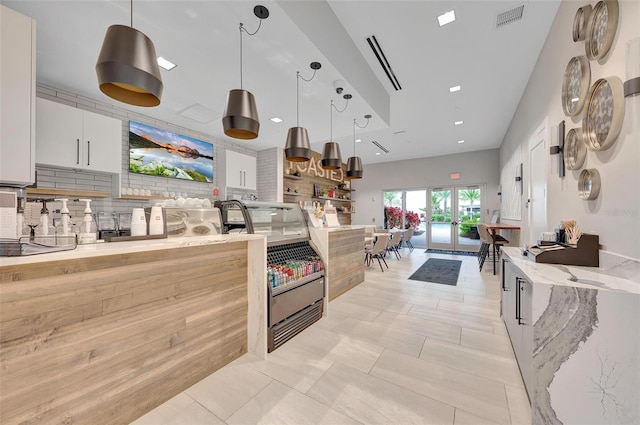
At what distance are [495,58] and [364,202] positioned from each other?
24.4 feet

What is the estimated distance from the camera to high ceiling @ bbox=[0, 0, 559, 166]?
2.31 meters

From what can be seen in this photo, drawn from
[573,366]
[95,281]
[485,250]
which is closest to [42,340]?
[95,281]

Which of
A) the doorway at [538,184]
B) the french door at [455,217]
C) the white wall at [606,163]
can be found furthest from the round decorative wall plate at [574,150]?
the french door at [455,217]

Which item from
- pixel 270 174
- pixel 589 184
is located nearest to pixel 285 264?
pixel 589 184

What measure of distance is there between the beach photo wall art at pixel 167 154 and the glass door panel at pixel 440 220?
312 inches

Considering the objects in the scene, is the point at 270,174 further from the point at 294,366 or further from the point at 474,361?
the point at 474,361

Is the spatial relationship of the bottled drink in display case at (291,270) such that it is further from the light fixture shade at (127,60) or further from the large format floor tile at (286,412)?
the light fixture shade at (127,60)

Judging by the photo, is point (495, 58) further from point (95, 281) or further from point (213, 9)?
point (95, 281)

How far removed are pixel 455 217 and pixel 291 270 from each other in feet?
27.8

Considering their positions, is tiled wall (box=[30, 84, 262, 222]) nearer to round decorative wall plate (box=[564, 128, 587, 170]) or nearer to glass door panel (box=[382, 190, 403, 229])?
round decorative wall plate (box=[564, 128, 587, 170])

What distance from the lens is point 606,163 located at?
178cm

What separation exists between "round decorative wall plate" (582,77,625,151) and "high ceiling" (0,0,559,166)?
5.64 feet

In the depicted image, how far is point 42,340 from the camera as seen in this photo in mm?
1170

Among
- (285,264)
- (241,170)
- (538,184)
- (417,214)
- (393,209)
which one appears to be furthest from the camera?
(393,209)
